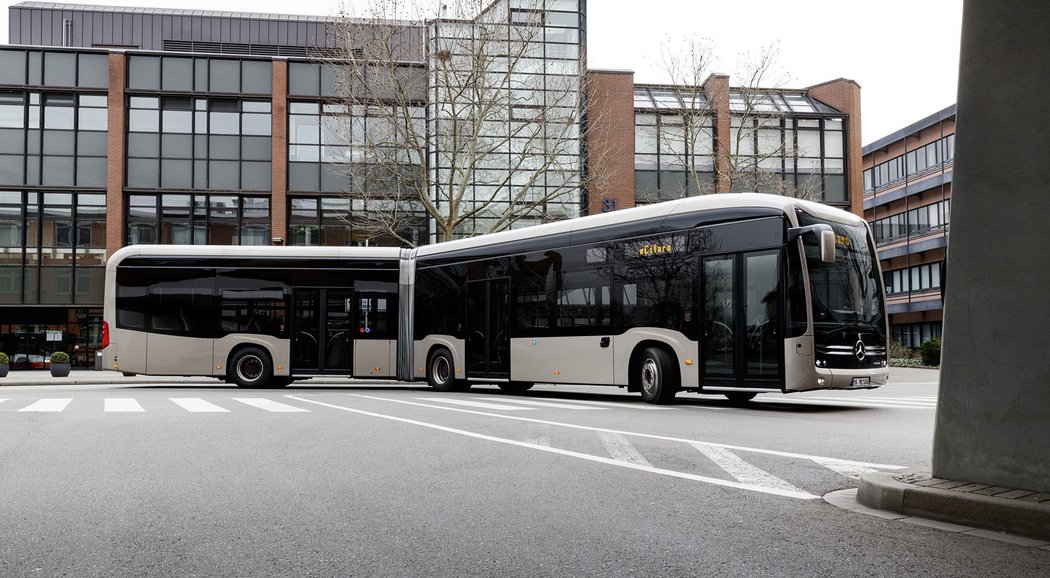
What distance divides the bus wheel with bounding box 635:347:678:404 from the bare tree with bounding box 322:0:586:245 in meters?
15.0

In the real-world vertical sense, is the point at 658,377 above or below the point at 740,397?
above

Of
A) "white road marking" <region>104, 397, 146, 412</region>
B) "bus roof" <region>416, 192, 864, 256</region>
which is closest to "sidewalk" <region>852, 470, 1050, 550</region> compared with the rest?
"bus roof" <region>416, 192, 864, 256</region>

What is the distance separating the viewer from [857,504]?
611cm

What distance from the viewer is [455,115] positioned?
100 feet

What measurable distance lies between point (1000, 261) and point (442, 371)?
52.9 ft

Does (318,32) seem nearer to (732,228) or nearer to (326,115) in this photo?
(326,115)

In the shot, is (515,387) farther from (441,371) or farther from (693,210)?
(693,210)

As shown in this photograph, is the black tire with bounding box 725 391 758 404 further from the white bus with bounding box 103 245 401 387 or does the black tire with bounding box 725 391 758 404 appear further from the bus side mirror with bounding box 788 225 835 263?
the white bus with bounding box 103 245 401 387


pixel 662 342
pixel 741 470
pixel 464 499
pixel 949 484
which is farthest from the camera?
pixel 662 342

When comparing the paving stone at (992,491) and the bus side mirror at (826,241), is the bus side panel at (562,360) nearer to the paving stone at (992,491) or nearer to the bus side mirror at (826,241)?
the bus side mirror at (826,241)

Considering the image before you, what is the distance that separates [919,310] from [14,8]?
5935cm

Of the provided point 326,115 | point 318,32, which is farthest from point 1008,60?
point 318,32

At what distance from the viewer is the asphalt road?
4609 millimetres

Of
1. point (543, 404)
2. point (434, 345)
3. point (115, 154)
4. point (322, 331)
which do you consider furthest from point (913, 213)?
point (543, 404)
